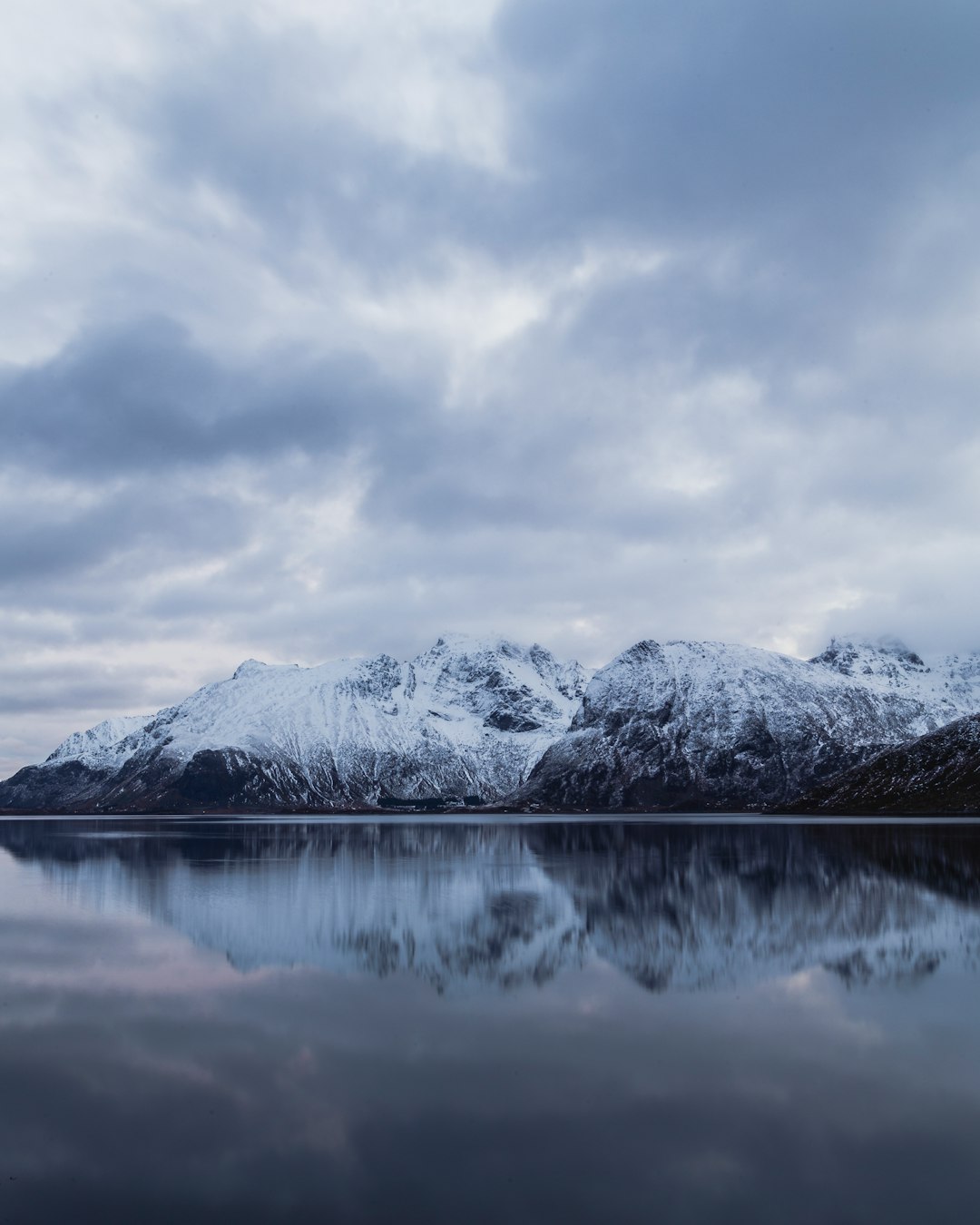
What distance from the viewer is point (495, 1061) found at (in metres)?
26.4

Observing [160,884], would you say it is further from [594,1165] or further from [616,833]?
[616,833]

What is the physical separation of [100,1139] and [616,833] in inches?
5799

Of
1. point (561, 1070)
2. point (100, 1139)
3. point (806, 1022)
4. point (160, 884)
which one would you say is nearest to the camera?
point (100, 1139)

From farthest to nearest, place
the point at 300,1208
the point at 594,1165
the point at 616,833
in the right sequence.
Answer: the point at 616,833, the point at 594,1165, the point at 300,1208

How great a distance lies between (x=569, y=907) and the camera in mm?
56781

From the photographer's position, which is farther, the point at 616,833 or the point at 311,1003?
the point at 616,833

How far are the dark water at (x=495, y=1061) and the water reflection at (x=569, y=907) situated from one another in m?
0.39

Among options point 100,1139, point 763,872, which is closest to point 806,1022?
point 100,1139

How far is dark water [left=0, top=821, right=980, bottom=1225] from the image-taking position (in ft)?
60.2

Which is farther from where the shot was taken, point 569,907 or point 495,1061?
point 569,907

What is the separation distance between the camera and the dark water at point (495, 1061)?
18359 millimetres

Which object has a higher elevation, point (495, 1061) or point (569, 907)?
point (495, 1061)

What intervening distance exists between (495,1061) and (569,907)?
3132cm

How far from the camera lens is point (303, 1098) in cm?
2336
